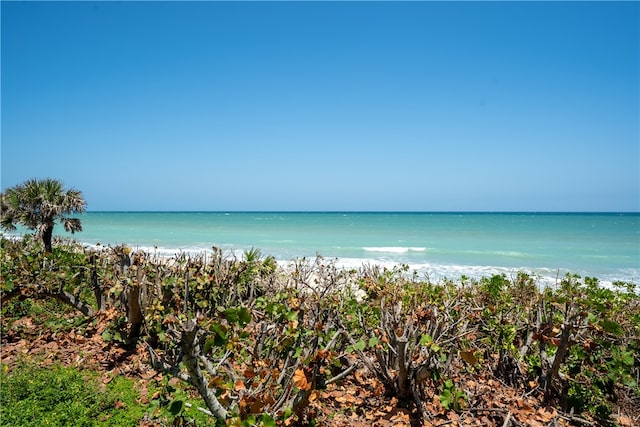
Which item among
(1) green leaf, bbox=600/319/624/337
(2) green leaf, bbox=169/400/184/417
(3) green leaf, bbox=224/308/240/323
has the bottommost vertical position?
(2) green leaf, bbox=169/400/184/417

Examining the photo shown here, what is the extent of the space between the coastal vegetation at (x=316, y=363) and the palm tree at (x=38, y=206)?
780 cm

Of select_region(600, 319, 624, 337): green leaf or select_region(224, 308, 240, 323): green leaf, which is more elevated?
select_region(224, 308, 240, 323): green leaf

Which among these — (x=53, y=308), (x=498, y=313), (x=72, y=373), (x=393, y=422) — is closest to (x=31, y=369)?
(x=72, y=373)

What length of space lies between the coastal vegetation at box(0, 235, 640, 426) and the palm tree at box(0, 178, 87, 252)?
7.80 m

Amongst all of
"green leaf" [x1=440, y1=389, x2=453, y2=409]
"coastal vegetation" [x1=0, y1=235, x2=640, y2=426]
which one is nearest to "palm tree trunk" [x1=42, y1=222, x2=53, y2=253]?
"coastal vegetation" [x1=0, y1=235, x2=640, y2=426]

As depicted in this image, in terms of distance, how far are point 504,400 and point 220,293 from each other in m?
4.94

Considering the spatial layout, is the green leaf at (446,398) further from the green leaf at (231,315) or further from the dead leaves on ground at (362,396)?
the green leaf at (231,315)

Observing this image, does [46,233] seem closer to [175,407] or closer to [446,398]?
[175,407]

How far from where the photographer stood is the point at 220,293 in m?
6.78

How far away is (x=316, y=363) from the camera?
4.25 m

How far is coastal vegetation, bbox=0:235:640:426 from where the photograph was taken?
3.71 m

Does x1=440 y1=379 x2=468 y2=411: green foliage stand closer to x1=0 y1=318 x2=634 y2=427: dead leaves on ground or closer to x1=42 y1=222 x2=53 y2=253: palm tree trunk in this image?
x1=0 y1=318 x2=634 y2=427: dead leaves on ground

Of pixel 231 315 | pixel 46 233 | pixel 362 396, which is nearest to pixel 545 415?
pixel 362 396

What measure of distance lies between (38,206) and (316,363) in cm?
1407
